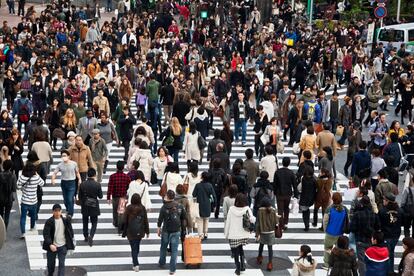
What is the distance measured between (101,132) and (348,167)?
19.4 feet

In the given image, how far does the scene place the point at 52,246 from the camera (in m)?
15.0

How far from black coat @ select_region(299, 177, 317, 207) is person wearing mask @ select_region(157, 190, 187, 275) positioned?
2.89 metres

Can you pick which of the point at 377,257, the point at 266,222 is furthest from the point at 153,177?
the point at 377,257

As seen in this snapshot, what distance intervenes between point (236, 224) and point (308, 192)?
2.63 m

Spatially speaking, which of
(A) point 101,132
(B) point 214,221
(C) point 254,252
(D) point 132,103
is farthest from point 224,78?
(C) point 254,252

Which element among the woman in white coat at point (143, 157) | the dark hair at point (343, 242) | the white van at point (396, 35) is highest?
the white van at point (396, 35)

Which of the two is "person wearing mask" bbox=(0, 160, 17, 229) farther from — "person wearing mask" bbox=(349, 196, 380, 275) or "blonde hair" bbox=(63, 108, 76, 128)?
"person wearing mask" bbox=(349, 196, 380, 275)

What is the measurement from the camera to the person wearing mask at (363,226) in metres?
15.7

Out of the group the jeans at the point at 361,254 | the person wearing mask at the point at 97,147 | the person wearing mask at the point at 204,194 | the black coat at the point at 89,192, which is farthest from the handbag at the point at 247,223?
the person wearing mask at the point at 97,147

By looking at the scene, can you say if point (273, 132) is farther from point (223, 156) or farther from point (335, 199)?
point (335, 199)

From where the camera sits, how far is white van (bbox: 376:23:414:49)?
40406mm

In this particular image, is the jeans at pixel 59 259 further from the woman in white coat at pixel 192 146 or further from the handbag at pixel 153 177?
the woman in white coat at pixel 192 146

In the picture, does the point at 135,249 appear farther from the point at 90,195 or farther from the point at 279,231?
the point at 279,231

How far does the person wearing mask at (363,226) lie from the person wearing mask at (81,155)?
5751mm
